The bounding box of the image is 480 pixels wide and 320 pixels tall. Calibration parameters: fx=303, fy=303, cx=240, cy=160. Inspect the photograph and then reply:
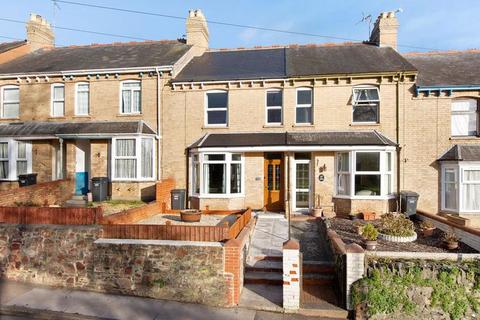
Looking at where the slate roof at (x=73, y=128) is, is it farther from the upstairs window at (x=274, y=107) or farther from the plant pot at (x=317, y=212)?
the plant pot at (x=317, y=212)

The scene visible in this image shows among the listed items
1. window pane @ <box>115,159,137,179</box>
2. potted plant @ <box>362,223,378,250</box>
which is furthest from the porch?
potted plant @ <box>362,223,378,250</box>

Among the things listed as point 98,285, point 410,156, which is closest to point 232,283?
point 98,285

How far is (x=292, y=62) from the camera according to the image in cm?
1521

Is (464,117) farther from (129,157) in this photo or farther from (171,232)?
(129,157)

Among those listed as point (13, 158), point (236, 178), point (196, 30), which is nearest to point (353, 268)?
point (236, 178)

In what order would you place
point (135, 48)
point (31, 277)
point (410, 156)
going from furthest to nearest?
point (135, 48), point (410, 156), point (31, 277)

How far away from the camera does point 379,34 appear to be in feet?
53.0

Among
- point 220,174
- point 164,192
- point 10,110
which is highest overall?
point 10,110

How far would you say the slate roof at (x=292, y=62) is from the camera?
13797 mm

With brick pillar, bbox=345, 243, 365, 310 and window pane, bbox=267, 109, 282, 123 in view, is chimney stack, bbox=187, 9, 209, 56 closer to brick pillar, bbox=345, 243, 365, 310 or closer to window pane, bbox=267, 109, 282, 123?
window pane, bbox=267, 109, 282, 123

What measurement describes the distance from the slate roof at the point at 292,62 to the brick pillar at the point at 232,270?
908 centimetres

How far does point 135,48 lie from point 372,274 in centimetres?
1716

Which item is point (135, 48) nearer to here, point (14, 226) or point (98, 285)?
point (14, 226)

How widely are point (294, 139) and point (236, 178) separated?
3080 mm
